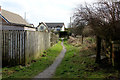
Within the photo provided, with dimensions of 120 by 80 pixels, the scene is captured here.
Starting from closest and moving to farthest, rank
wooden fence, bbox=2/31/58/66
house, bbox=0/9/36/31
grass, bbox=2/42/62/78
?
grass, bbox=2/42/62/78 → wooden fence, bbox=2/31/58/66 → house, bbox=0/9/36/31

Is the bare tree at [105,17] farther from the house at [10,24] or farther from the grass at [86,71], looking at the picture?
the house at [10,24]

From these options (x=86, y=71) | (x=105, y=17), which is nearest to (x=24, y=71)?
(x=86, y=71)

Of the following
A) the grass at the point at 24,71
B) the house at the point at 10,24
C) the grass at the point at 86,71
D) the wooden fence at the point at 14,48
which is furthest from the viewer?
the house at the point at 10,24

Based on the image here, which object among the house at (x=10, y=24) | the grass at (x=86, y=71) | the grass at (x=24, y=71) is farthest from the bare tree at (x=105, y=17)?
the house at (x=10, y=24)

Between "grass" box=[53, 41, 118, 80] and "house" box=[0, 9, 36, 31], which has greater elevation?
"house" box=[0, 9, 36, 31]

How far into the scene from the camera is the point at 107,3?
5855mm

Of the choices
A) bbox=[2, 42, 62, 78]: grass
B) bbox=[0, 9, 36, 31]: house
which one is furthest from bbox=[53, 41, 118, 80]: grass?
bbox=[0, 9, 36, 31]: house

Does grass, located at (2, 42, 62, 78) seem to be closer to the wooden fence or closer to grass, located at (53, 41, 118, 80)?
the wooden fence

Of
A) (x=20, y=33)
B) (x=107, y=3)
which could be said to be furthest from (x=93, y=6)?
→ (x=20, y=33)

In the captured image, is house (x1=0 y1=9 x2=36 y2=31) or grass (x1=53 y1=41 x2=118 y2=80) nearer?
grass (x1=53 y1=41 x2=118 y2=80)

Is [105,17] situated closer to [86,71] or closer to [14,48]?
[86,71]

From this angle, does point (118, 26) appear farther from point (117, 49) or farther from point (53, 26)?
point (53, 26)

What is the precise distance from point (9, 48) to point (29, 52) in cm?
A: 125

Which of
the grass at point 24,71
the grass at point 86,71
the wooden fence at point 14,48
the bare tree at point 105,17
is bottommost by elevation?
the grass at point 24,71
